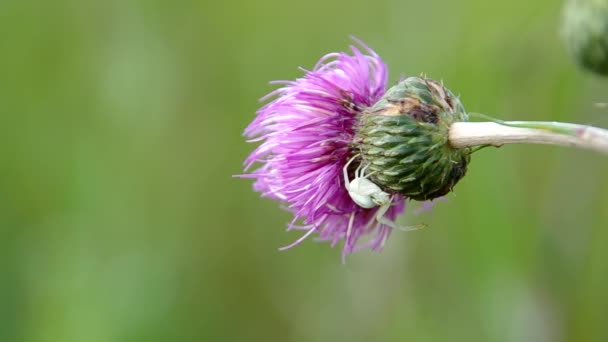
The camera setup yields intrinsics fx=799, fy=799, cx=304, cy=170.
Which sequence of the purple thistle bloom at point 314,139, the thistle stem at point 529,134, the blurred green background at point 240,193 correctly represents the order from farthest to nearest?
the blurred green background at point 240,193 < the purple thistle bloom at point 314,139 < the thistle stem at point 529,134

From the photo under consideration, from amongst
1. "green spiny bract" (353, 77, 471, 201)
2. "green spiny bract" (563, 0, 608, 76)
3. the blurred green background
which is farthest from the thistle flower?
the blurred green background

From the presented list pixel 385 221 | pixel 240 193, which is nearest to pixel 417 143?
pixel 385 221

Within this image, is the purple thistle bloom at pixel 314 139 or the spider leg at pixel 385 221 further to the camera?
the purple thistle bloom at pixel 314 139

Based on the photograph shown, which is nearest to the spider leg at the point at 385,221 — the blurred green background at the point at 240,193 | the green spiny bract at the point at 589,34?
the green spiny bract at the point at 589,34

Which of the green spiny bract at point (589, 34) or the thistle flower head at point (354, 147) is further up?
the green spiny bract at point (589, 34)

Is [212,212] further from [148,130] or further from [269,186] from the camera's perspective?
[269,186]

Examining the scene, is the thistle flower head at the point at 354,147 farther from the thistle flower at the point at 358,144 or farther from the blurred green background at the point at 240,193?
the blurred green background at the point at 240,193

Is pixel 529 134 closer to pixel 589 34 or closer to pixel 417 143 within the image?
pixel 417 143
